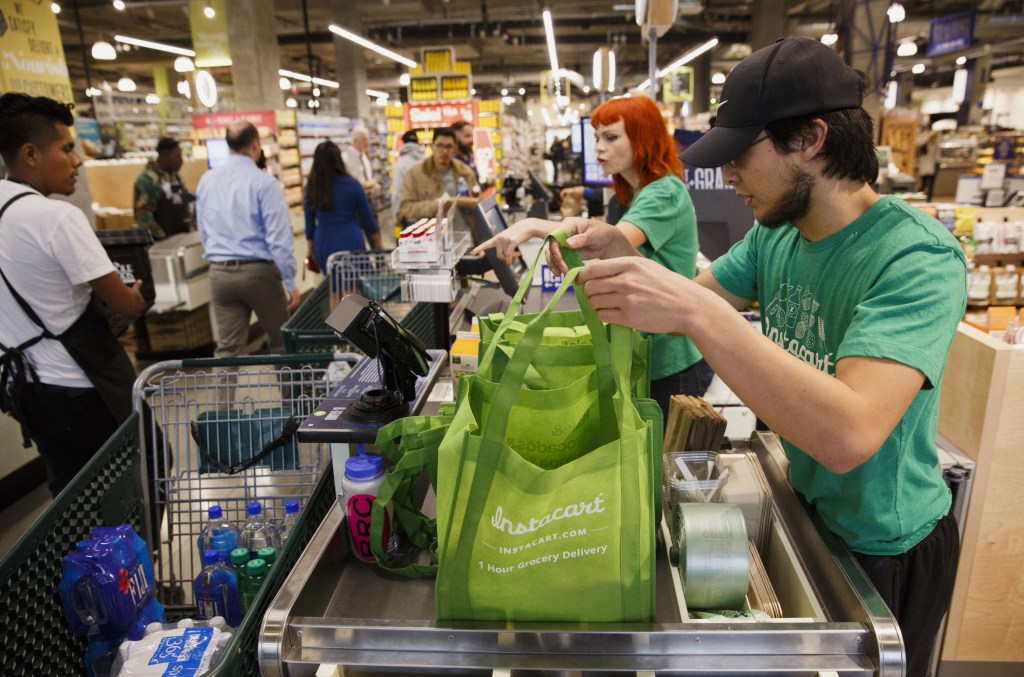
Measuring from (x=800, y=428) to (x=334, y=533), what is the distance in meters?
0.79

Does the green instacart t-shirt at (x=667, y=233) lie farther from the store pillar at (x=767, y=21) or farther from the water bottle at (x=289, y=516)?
the store pillar at (x=767, y=21)

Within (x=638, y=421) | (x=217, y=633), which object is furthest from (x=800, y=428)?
(x=217, y=633)

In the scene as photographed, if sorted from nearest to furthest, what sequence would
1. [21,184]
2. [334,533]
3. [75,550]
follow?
[334,533]
[75,550]
[21,184]

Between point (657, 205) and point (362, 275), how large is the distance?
2.62m

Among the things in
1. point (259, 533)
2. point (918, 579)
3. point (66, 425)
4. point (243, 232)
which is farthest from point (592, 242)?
point (243, 232)

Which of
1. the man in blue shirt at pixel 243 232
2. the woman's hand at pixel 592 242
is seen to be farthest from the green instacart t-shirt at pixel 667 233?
the man in blue shirt at pixel 243 232

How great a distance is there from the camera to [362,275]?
15.1 ft

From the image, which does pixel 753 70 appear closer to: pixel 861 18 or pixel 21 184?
pixel 21 184

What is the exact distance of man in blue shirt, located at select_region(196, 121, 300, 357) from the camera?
490 centimetres

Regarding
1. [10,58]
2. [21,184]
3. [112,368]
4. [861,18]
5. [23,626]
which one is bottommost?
[23,626]

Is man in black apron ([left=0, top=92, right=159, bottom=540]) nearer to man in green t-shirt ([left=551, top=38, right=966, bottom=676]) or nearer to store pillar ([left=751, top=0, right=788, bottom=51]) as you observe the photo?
man in green t-shirt ([left=551, top=38, right=966, bottom=676])

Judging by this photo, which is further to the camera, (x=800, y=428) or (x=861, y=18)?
(x=861, y=18)

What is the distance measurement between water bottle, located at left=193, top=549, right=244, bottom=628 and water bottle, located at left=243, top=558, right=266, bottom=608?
7cm

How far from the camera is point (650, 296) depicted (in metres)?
0.96
